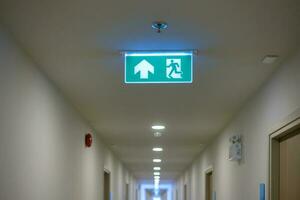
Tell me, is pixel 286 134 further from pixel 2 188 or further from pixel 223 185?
pixel 223 185

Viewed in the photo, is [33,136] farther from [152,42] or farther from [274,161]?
[274,161]

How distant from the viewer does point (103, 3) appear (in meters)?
2.97

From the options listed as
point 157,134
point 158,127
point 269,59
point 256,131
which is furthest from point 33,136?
point 157,134

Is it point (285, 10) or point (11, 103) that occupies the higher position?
point (285, 10)

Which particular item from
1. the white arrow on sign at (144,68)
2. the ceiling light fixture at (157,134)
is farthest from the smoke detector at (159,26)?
the ceiling light fixture at (157,134)

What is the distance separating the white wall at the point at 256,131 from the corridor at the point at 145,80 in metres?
0.01

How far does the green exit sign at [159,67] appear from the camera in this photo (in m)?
3.65

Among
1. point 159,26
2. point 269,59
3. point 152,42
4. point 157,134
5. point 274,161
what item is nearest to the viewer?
point 159,26

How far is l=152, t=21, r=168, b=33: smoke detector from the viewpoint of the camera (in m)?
3.26

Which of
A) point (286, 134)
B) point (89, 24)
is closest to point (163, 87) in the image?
point (286, 134)

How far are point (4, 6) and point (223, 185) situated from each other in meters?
5.40

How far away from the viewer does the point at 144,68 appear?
3.72 m

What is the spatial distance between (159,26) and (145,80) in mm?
518

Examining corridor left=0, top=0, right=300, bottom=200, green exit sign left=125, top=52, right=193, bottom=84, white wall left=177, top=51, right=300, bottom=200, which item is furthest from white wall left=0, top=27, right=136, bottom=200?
white wall left=177, top=51, right=300, bottom=200
